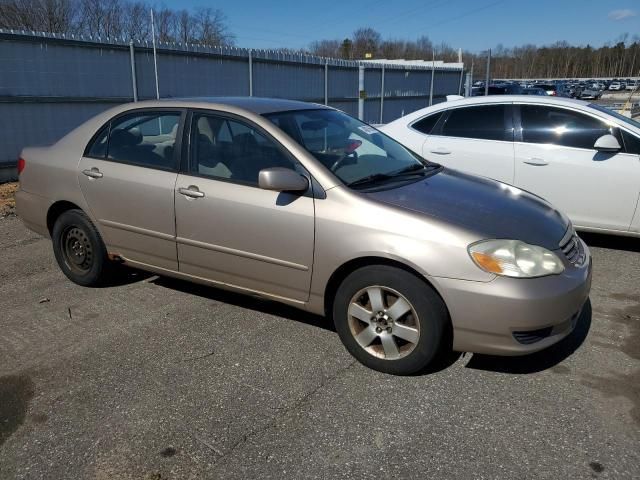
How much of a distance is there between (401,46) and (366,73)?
70.9m

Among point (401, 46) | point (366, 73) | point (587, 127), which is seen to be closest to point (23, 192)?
point (587, 127)

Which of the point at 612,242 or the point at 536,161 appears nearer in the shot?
the point at 536,161

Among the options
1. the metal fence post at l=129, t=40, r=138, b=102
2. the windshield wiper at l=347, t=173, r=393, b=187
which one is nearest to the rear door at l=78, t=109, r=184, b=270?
the windshield wiper at l=347, t=173, r=393, b=187

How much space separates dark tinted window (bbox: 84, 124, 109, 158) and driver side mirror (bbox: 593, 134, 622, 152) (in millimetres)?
4530

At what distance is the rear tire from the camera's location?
14.4 feet

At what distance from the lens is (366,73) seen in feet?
57.6

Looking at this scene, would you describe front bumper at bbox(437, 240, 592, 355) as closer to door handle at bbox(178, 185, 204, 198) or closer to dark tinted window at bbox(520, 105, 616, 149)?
door handle at bbox(178, 185, 204, 198)

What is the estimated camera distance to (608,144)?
5.22 metres

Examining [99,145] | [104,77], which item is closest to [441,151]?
[99,145]

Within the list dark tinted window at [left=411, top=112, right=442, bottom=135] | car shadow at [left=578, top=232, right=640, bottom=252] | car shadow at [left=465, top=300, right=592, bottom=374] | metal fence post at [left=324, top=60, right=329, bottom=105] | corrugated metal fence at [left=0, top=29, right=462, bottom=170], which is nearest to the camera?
car shadow at [left=465, top=300, right=592, bottom=374]

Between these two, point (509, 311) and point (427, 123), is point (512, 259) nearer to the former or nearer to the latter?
point (509, 311)

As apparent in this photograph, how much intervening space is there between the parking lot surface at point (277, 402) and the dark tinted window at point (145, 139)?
1.15 meters

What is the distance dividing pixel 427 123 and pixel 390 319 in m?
3.94

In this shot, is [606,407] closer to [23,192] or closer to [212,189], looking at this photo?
[212,189]
